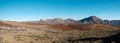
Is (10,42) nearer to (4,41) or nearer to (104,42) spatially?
(4,41)

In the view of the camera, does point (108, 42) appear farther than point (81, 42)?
No

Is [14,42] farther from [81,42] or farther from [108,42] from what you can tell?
[108,42]

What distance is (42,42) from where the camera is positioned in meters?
25.3

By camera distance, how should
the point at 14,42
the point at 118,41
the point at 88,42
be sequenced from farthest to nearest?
the point at 14,42, the point at 88,42, the point at 118,41

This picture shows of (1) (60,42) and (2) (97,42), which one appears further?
(1) (60,42)

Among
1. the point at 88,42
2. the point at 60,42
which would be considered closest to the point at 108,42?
the point at 88,42

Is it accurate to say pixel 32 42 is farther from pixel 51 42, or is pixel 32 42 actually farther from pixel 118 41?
pixel 118 41

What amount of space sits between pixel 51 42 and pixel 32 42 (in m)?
2.28

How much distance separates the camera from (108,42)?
2194cm

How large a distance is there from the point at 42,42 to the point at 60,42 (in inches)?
83.5

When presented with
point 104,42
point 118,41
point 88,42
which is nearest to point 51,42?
point 88,42

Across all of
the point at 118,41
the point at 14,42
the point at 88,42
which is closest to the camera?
the point at 118,41

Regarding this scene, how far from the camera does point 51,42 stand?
25.3 meters

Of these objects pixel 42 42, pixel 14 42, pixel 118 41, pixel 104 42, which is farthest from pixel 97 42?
pixel 14 42
